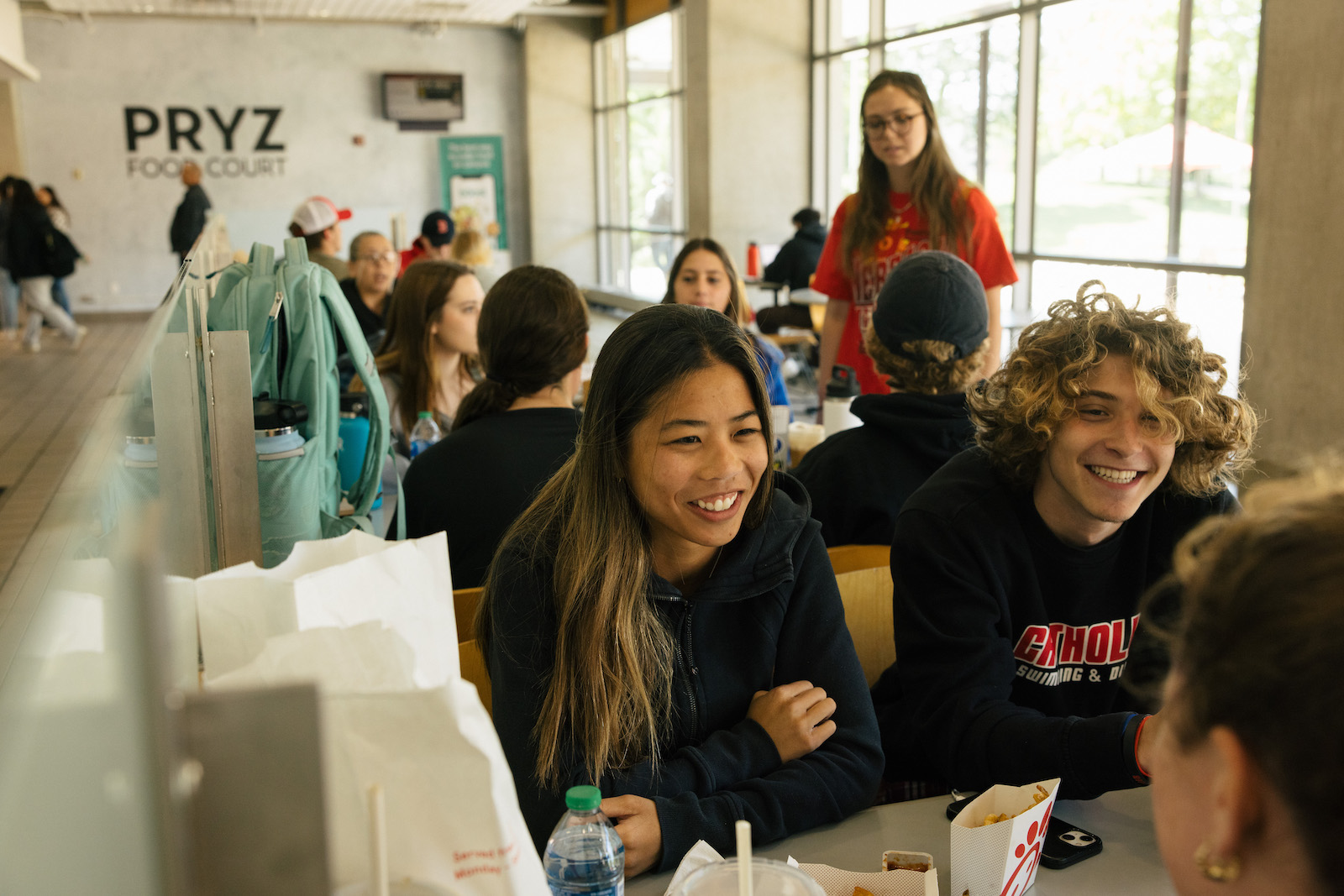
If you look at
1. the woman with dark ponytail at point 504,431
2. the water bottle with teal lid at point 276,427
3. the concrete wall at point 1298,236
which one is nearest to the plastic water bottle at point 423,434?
the woman with dark ponytail at point 504,431

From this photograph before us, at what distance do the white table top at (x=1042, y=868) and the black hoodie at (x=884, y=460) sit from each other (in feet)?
3.30

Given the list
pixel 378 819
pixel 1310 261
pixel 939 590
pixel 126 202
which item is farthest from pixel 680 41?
pixel 378 819

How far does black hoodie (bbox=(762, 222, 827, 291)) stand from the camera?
8383 mm

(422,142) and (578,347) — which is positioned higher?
(422,142)

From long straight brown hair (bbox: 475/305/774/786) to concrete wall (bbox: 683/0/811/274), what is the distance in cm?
860

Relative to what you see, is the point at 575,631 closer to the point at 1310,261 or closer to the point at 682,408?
the point at 682,408

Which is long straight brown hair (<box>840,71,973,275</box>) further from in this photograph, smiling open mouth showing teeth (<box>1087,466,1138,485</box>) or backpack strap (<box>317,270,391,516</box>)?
smiling open mouth showing teeth (<box>1087,466,1138,485</box>)

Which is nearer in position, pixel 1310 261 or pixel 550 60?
pixel 1310 261

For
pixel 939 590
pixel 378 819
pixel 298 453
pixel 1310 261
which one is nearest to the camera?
pixel 378 819

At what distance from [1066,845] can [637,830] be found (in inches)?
20.4

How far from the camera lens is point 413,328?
12.1 feet

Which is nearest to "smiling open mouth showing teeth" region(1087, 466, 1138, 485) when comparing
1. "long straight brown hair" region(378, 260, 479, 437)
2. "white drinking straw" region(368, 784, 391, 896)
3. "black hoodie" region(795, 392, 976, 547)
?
"black hoodie" region(795, 392, 976, 547)

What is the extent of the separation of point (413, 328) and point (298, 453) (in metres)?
1.59

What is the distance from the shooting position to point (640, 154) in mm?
13375
